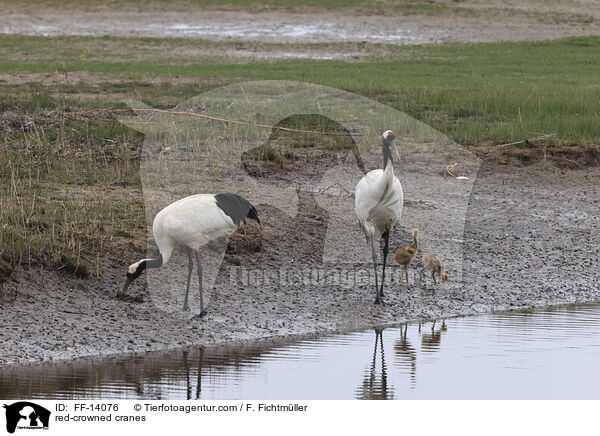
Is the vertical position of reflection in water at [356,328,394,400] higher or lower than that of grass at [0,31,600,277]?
lower

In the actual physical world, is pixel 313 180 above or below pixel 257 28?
below

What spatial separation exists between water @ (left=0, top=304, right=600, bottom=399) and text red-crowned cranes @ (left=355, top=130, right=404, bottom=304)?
3.92ft

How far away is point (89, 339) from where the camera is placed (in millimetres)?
Result: 7152

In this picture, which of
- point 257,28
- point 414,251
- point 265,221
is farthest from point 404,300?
point 257,28

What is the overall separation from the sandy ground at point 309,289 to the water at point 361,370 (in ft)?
1.09

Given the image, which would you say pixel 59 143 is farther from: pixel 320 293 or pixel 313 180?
pixel 320 293

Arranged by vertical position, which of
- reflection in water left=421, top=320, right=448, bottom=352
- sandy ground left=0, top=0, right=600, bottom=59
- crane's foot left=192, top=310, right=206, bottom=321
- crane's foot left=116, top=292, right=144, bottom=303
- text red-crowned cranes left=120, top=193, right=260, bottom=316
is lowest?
reflection in water left=421, top=320, right=448, bottom=352

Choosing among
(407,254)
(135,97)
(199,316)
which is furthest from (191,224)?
(135,97)

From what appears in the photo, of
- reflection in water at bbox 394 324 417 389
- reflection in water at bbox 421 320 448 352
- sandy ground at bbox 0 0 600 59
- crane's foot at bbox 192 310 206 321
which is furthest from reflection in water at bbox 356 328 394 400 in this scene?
sandy ground at bbox 0 0 600 59

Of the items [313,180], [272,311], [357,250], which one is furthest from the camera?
[313,180]

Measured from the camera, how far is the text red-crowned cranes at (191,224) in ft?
25.1

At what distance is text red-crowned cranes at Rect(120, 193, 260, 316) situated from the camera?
25.1ft

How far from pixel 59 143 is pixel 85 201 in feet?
9.41

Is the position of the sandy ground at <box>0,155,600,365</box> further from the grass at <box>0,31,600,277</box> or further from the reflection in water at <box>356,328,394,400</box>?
the reflection in water at <box>356,328,394,400</box>
